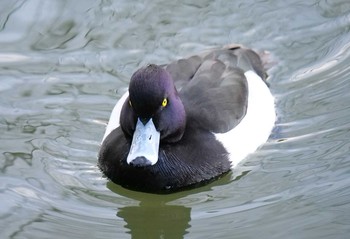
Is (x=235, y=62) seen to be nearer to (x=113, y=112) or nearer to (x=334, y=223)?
(x=113, y=112)

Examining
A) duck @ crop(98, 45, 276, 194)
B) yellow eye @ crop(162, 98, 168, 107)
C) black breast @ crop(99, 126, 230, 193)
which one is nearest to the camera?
duck @ crop(98, 45, 276, 194)

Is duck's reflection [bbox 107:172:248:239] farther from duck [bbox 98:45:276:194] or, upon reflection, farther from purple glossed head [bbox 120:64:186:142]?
purple glossed head [bbox 120:64:186:142]

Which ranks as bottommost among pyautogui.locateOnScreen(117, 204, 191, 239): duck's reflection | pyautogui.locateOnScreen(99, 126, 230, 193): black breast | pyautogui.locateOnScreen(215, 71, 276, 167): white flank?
pyautogui.locateOnScreen(215, 71, 276, 167): white flank

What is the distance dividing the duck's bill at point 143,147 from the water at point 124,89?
0.47 meters

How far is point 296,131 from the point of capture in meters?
8.90

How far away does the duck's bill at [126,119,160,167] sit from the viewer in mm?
7516

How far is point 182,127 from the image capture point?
799 cm

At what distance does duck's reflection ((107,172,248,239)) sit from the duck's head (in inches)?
16.7

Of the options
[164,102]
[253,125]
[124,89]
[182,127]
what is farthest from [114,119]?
[253,125]

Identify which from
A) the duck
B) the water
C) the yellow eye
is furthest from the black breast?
the yellow eye

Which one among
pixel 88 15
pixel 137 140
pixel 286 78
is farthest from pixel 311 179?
pixel 88 15

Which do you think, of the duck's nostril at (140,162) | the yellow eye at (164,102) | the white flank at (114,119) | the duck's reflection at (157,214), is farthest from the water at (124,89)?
the yellow eye at (164,102)

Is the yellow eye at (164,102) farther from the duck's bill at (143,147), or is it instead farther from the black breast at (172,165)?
the black breast at (172,165)

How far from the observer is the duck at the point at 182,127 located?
7.59 metres
